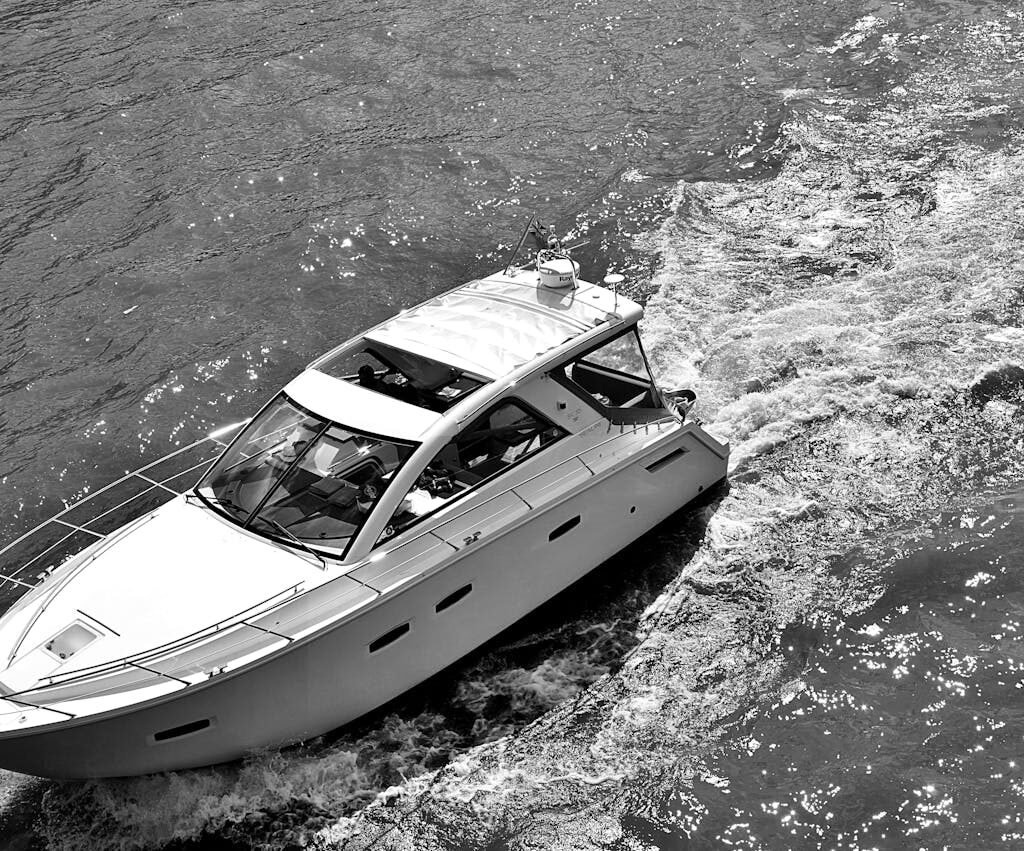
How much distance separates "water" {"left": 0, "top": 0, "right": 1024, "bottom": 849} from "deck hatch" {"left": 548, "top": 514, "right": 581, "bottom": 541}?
0.90m

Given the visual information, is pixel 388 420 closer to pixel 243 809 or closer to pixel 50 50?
pixel 243 809

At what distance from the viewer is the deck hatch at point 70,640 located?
8562 mm

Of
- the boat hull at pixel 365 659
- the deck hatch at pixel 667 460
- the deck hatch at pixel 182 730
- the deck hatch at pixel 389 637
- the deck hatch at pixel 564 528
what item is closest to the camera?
the boat hull at pixel 365 659

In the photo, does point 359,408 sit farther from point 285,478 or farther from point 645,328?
point 645,328

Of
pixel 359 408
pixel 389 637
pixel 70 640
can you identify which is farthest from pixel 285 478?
pixel 70 640

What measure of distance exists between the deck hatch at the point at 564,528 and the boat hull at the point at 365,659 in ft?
0.04

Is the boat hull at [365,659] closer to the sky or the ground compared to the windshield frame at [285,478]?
closer to the ground

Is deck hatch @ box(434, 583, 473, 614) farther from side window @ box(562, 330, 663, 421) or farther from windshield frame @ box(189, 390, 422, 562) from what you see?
side window @ box(562, 330, 663, 421)

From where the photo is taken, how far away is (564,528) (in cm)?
1038

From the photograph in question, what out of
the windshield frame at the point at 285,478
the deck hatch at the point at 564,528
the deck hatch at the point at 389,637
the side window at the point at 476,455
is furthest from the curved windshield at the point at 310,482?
the deck hatch at the point at 564,528

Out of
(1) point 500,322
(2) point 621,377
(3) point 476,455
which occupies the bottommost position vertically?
(2) point 621,377

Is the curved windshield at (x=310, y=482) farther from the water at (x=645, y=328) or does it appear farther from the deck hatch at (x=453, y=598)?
the water at (x=645, y=328)

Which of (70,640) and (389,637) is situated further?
(389,637)

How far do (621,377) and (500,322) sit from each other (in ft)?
4.83
